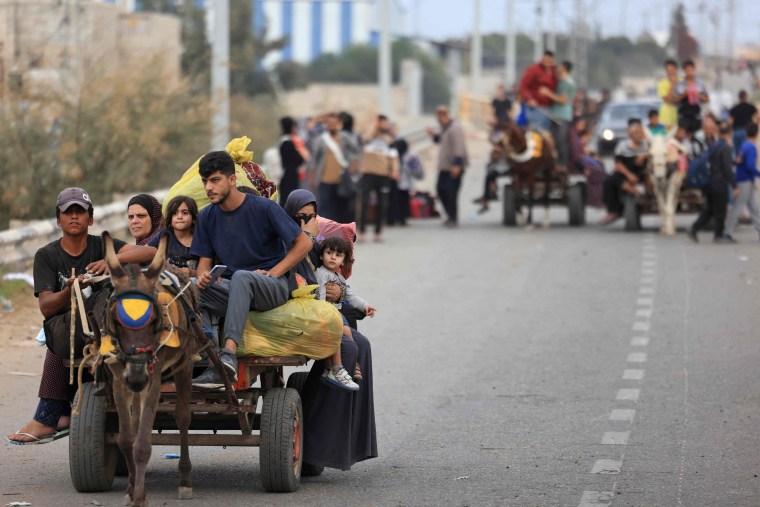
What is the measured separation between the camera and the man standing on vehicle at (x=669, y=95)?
2753cm

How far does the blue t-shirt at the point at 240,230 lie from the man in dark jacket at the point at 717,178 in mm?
15673

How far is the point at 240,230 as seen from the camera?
9.36 meters

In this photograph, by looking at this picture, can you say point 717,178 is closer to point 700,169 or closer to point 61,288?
point 700,169

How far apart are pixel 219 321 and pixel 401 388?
460cm

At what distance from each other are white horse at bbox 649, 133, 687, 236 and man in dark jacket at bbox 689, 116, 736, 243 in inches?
26.3

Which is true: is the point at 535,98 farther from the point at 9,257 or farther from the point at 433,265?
the point at 9,257

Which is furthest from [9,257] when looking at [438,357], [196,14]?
[196,14]

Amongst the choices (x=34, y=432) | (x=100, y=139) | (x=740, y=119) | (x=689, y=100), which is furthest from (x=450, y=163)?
(x=34, y=432)

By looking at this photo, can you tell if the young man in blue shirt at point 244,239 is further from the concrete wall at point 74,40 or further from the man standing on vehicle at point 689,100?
the man standing on vehicle at point 689,100

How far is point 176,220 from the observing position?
963 centimetres

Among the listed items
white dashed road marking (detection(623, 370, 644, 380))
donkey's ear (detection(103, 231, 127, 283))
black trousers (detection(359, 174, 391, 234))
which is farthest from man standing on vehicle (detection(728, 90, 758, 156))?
donkey's ear (detection(103, 231, 127, 283))

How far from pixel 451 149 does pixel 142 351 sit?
20986 mm

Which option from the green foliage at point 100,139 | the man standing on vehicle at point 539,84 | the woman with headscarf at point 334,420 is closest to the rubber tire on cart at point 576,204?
the man standing on vehicle at point 539,84

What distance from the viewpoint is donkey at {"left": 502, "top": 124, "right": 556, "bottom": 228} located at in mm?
26453
